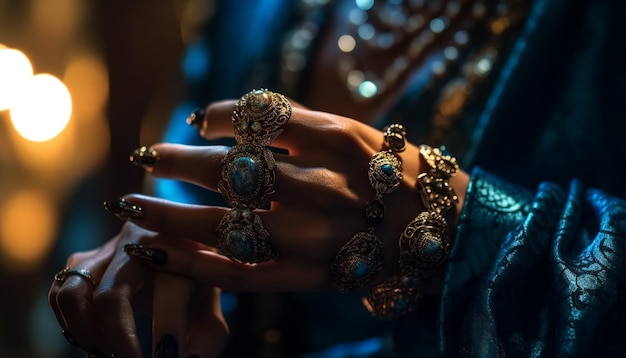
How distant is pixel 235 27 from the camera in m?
0.93

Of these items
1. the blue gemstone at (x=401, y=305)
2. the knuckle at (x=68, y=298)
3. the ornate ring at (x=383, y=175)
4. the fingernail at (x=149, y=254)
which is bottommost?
the knuckle at (x=68, y=298)

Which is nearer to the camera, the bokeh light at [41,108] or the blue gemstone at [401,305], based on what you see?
the blue gemstone at [401,305]

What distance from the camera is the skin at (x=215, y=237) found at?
1.67ft

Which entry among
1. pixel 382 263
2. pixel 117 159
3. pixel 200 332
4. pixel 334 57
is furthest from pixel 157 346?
pixel 117 159

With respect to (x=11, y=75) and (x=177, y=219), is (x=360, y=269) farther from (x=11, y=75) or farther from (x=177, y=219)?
(x=11, y=75)

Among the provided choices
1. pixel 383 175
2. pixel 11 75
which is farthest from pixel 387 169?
pixel 11 75

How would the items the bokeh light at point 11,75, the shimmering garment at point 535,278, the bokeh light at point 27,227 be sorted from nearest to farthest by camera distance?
the shimmering garment at point 535,278
the bokeh light at point 11,75
the bokeh light at point 27,227

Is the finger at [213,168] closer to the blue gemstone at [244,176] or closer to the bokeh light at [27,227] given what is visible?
the blue gemstone at [244,176]

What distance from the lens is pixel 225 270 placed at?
53 cm

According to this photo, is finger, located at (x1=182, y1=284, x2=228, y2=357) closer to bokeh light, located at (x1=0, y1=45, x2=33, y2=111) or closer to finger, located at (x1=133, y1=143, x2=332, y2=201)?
finger, located at (x1=133, y1=143, x2=332, y2=201)

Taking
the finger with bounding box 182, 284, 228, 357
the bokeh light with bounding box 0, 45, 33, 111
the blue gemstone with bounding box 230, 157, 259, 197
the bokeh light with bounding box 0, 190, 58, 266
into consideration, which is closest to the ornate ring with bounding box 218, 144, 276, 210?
the blue gemstone with bounding box 230, 157, 259, 197

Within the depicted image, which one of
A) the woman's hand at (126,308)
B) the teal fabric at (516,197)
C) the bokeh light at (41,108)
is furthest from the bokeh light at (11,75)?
the woman's hand at (126,308)

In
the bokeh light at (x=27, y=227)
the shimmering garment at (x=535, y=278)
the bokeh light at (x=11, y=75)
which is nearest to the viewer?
the shimmering garment at (x=535, y=278)

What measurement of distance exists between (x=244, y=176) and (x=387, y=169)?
0.34ft
